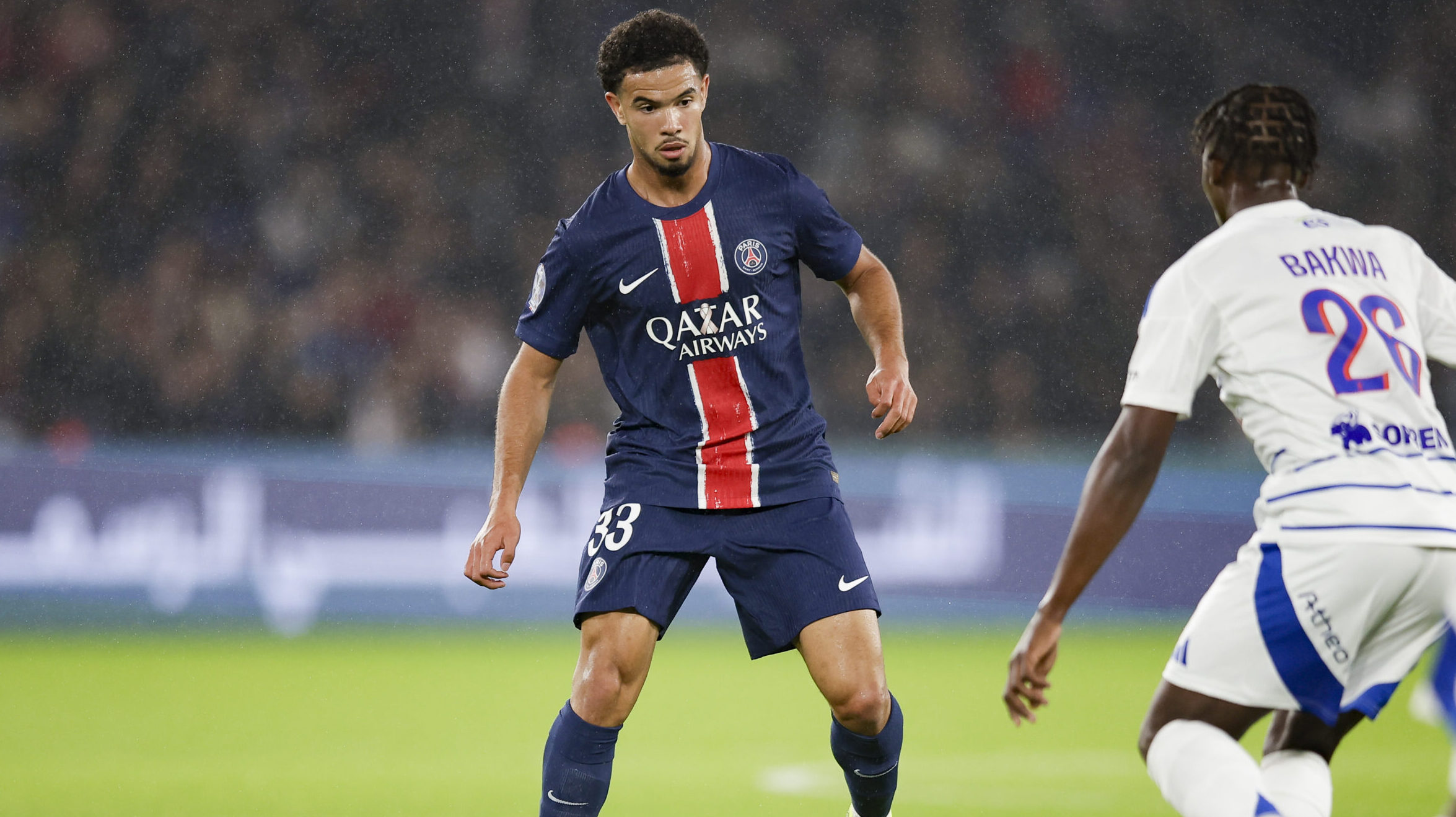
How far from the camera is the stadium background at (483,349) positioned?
615 centimetres

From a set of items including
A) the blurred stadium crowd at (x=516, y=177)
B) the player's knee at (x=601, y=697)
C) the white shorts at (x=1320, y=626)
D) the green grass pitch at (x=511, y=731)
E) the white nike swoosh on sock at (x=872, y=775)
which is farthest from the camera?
the blurred stadium crowd at (x=516, y=177)

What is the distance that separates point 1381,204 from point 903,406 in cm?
991

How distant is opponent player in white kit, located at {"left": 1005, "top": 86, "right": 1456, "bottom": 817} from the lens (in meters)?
2.63

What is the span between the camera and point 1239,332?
8.95 ft

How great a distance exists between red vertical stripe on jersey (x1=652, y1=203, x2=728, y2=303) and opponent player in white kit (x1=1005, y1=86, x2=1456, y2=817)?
1.30 meters

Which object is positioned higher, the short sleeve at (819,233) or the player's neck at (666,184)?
the player's neck at (666,184)

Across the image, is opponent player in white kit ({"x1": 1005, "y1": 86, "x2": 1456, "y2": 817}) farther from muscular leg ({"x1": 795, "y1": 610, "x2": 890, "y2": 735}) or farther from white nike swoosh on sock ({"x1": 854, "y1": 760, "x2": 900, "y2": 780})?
white nike swoosh on sock ({"x1": 854, "y1": 760, "x2": 900, "y2": 780})

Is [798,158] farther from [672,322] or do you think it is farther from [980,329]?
[672,322]

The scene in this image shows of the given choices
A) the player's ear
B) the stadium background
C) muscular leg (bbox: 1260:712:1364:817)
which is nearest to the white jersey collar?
muscular leg (bbox: 1260:712:1364:817)

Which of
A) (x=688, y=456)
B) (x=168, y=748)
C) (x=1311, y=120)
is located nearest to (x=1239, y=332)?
(x=1311, y=120)

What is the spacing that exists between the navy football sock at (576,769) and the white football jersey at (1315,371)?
1575mm

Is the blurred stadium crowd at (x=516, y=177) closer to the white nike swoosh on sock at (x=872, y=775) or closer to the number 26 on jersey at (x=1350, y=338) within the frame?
the white nike swoosh on sock at (x=872, y=775)

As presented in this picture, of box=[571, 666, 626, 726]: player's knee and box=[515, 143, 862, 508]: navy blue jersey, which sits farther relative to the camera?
box=[515, 143, 862, 508]: navy blue jersey

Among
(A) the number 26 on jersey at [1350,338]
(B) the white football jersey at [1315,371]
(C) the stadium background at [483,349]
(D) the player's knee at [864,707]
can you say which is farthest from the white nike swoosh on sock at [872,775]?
(A) the number 26 on jersey at [1350,338]
